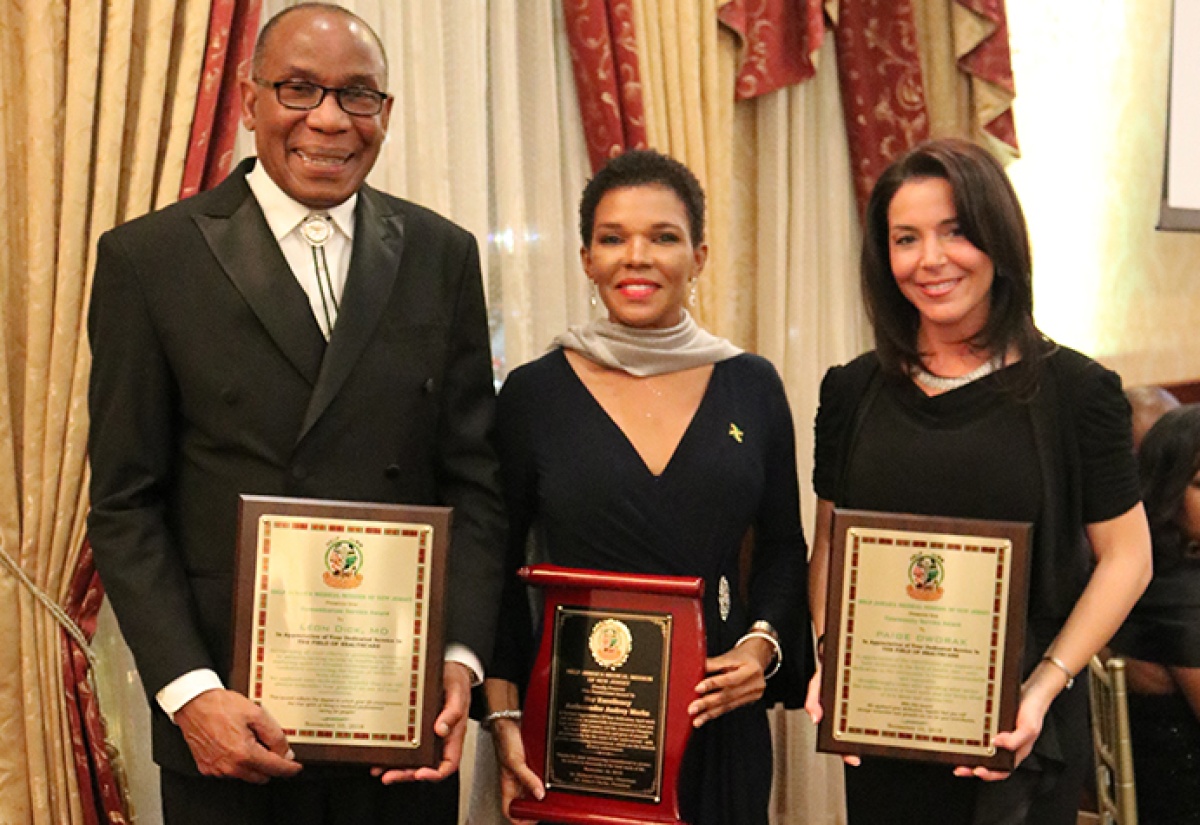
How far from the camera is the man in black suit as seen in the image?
1877 mm

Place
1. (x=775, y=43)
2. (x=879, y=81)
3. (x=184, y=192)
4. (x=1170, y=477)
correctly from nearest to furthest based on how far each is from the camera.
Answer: (x=184, y=192) → (x=1170, y=477) → (x=775, y=43) → (x=879, y=81)

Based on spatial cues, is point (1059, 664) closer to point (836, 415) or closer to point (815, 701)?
point (815, 701)

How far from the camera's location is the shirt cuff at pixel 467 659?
1.99 metres

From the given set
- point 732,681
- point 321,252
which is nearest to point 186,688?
point 321,252

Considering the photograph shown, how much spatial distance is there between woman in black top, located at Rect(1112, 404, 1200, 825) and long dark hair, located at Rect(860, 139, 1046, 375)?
111cm

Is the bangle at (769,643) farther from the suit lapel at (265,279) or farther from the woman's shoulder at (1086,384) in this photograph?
the suit lapel at (265,279)

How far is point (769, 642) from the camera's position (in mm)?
2250

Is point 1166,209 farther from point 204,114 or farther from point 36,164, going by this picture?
point 36,164

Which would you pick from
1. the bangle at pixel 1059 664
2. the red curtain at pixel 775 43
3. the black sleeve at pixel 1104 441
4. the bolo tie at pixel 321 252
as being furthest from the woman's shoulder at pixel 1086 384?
the red curtain at pixel 775 43

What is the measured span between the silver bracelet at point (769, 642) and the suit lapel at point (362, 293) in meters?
0.81

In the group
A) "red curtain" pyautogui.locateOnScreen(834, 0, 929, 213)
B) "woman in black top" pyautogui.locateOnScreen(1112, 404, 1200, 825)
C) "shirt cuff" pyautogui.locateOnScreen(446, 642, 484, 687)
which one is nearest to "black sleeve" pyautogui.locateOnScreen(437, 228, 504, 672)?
"shirt cuff" pyautogui.locateOnScreen(446, 642, 484, 687)

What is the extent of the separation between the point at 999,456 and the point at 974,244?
336 mm

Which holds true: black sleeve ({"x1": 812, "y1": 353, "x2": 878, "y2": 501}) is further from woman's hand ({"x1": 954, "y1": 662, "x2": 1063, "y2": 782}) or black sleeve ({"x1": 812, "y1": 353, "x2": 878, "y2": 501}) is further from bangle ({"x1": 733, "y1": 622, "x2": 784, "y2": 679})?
woman's hand ({"x1": 954, "y1": 662, "x2": 1063, "y2": 782})

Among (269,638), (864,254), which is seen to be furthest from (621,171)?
(269,638)
